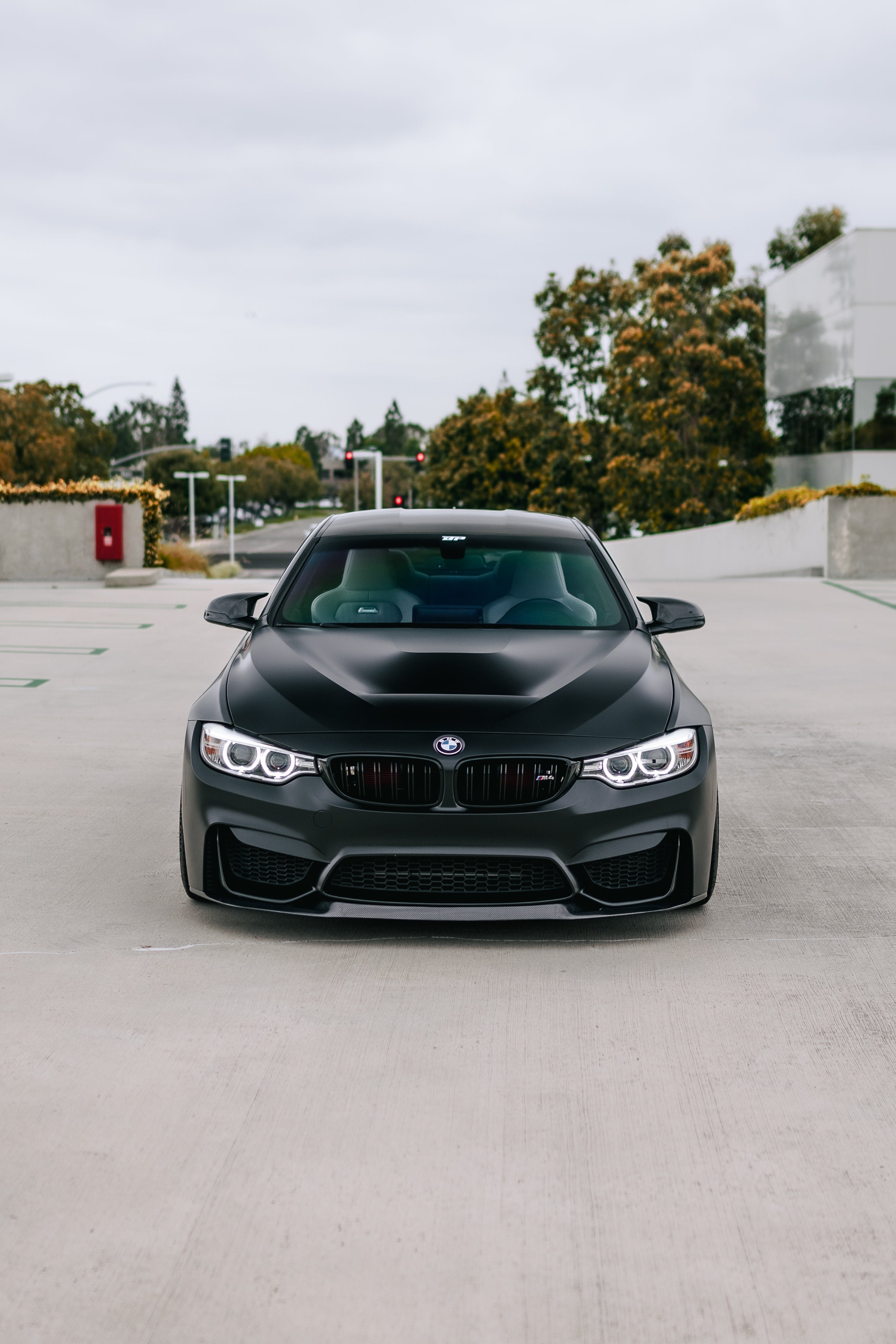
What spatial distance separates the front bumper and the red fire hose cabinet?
20199mm

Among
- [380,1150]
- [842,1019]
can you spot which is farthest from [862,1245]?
[842,1019]

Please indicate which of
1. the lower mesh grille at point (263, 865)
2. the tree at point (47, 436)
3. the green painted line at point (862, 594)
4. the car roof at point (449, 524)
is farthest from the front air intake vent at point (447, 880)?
the tree at point (47, 436)

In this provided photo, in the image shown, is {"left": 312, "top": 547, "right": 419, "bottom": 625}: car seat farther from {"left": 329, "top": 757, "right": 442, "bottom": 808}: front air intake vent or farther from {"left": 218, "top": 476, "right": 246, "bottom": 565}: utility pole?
{"left": 218, "top": 476, "right": 246, "bottom": 565}: utility pole

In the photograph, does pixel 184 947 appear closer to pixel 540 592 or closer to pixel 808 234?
pixel 540 592

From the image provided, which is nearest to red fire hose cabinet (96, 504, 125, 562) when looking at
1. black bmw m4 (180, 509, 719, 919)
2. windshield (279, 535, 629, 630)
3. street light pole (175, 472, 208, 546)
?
windshield (279, 535, 629, 630)

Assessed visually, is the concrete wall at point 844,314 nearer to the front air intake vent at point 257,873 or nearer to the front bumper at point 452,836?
the front bumper at point 452,836

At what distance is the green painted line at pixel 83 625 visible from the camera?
15.4 metres

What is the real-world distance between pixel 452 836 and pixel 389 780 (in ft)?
0.86

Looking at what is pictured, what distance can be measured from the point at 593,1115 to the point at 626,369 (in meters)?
39.3

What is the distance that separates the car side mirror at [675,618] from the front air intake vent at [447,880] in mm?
1489

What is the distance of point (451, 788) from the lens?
14.6ft

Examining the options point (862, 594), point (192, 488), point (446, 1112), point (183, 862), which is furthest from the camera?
→ point (192, 488)

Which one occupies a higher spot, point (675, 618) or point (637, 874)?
point (675, 618)

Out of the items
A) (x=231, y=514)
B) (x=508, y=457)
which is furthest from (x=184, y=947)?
(x=231, y=514)
